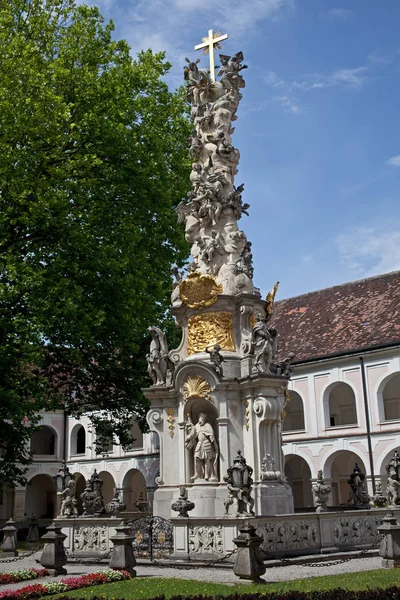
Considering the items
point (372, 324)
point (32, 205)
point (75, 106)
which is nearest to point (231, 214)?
point (32, 205)

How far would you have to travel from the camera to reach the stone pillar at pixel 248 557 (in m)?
11.2

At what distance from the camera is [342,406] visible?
133 feet

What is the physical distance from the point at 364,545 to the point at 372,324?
22331 mm

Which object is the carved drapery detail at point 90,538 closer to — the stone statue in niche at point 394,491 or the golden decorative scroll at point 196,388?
the golden decorative scroll at point 196,388

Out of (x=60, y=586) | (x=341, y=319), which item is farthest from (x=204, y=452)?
(x=341, y=319)

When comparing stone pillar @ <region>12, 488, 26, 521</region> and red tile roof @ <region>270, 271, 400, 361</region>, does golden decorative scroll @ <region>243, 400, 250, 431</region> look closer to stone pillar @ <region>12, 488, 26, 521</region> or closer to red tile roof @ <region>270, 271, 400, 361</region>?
red tile roof @ <region>270, 271, 400, 361</region>

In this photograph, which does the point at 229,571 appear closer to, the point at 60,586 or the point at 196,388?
the point at 60,586

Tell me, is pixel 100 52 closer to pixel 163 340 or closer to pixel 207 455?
pixel 163 340

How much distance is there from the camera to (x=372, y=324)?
36.8 meters

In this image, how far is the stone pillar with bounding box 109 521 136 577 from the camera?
41.7 feet

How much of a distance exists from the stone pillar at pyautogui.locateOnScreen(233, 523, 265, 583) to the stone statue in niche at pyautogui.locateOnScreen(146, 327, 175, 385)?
6.33 metres

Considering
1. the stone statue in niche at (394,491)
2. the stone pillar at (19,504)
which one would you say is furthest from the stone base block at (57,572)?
the stone pillar at (19,504)

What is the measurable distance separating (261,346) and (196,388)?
1.83 meters

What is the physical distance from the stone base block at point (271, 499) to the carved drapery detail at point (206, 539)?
6.77 ft
